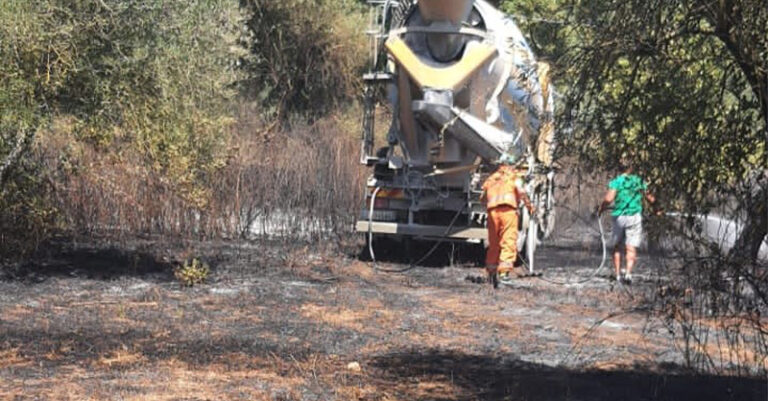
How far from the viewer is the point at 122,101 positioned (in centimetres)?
1198

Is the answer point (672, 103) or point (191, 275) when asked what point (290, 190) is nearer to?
point (191, 275)

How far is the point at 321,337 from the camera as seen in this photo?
968 cm

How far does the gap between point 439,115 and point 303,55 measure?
39.3 ft

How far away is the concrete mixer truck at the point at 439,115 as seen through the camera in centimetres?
1367

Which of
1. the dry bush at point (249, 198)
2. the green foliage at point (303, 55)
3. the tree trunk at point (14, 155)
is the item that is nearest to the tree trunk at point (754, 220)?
the tree trunk at point (14, 155)

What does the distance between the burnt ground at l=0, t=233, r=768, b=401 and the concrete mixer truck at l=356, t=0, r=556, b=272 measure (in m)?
0.99

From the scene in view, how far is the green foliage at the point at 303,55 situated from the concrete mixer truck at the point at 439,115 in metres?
9.61

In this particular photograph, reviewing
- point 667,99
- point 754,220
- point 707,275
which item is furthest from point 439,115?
point 754,220

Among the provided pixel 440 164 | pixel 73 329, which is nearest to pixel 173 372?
pixel 73 329

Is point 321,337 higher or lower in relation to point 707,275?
lower

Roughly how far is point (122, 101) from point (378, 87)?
4.24 m

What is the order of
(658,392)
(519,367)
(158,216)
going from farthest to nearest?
1. (158,216)
2. (519,367)
3. (658,392)

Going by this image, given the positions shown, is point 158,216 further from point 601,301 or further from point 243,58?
point 243,58

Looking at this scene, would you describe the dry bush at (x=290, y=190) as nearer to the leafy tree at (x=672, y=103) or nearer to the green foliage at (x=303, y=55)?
the green foliage at (x=303, y=55)
